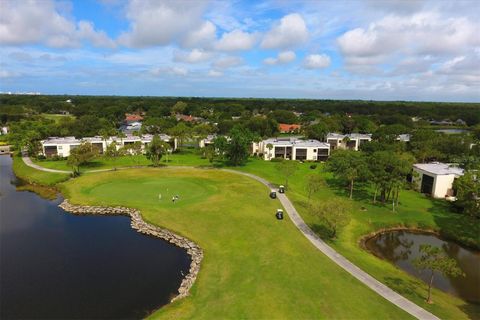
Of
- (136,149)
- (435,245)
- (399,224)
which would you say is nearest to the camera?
(435,245)

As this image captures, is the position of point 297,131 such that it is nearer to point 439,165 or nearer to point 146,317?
point 439,165

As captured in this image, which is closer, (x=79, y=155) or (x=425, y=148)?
(x=79, y=155)

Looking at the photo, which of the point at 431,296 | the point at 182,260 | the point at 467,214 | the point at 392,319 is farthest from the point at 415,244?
the point at 182,260

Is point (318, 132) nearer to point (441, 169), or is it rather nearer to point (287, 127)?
point (287, 127)

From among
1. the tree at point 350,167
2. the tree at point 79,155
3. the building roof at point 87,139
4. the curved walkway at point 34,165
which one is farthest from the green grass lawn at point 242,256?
the building roof at point 87,139

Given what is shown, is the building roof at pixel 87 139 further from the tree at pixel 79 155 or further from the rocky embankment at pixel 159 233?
the rocky embankment at pixel 159 233

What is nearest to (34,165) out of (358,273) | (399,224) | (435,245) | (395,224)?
(358,273)
